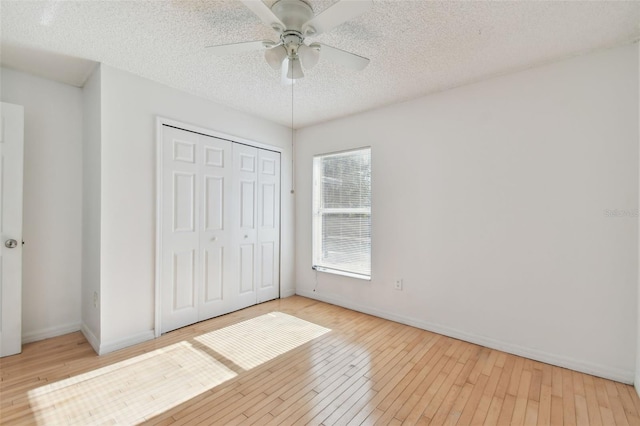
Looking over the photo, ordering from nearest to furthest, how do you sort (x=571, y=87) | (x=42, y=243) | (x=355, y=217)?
(x=571, y=87), (x=42, y=243), (x=355, y=217)

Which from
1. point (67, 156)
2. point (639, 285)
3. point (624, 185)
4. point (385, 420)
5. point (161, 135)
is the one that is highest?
point (161, 135)

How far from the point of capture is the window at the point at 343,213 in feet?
12.1

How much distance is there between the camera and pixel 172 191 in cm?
301

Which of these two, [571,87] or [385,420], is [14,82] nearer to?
[385,420]

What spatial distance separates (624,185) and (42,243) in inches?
199

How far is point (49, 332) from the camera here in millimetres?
2840

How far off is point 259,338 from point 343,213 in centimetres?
186

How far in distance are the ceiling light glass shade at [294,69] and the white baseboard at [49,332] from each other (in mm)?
3285

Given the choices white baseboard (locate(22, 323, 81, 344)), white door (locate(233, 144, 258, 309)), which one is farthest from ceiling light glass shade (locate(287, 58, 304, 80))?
white baseboard (locate(22, 323, 81, 344))

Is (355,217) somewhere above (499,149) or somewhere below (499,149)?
below

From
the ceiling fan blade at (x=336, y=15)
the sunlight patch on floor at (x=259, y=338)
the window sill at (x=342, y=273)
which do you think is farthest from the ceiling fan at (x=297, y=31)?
the window sill at (x=342, y=273)

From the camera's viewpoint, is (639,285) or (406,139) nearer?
(639,285)

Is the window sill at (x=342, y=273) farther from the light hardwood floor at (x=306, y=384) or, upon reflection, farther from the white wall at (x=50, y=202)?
the white wall at (x=50, y=202)

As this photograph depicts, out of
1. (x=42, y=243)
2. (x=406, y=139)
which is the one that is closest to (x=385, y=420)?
(x=406, y=139)
